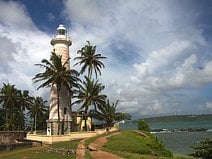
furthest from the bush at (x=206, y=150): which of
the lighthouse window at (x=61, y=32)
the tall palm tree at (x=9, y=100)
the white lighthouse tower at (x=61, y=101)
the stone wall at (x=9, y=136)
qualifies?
the tall palm tree at (x=9, y=100)

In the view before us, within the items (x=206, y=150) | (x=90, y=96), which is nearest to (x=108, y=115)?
(x=90, y=96)

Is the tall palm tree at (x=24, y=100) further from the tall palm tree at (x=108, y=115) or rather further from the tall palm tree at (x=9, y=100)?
the tall palm tree at (x=108, y=115)

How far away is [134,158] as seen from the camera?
700 inches

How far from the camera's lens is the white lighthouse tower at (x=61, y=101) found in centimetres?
4453

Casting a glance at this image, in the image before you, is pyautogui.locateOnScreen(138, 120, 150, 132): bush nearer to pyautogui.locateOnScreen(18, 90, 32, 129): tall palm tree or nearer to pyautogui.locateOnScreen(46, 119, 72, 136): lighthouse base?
pyautogui.locateOnScreen(46, 119, 72, 136): lighthouse base

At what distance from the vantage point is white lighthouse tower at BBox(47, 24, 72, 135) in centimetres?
4453

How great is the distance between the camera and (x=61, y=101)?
44.8 metres

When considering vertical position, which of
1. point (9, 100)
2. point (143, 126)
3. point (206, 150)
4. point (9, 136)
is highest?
point (9, 100)

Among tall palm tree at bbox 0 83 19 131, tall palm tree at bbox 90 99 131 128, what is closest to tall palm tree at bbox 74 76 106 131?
tall palm tree at bbox 90 99 131 128

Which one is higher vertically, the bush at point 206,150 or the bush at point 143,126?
the bush at point 143,126

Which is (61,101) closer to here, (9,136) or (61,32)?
(9,136)

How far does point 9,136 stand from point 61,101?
331 inches

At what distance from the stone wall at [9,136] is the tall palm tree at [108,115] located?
1113cm

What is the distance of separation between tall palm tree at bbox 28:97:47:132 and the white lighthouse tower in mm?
22923
